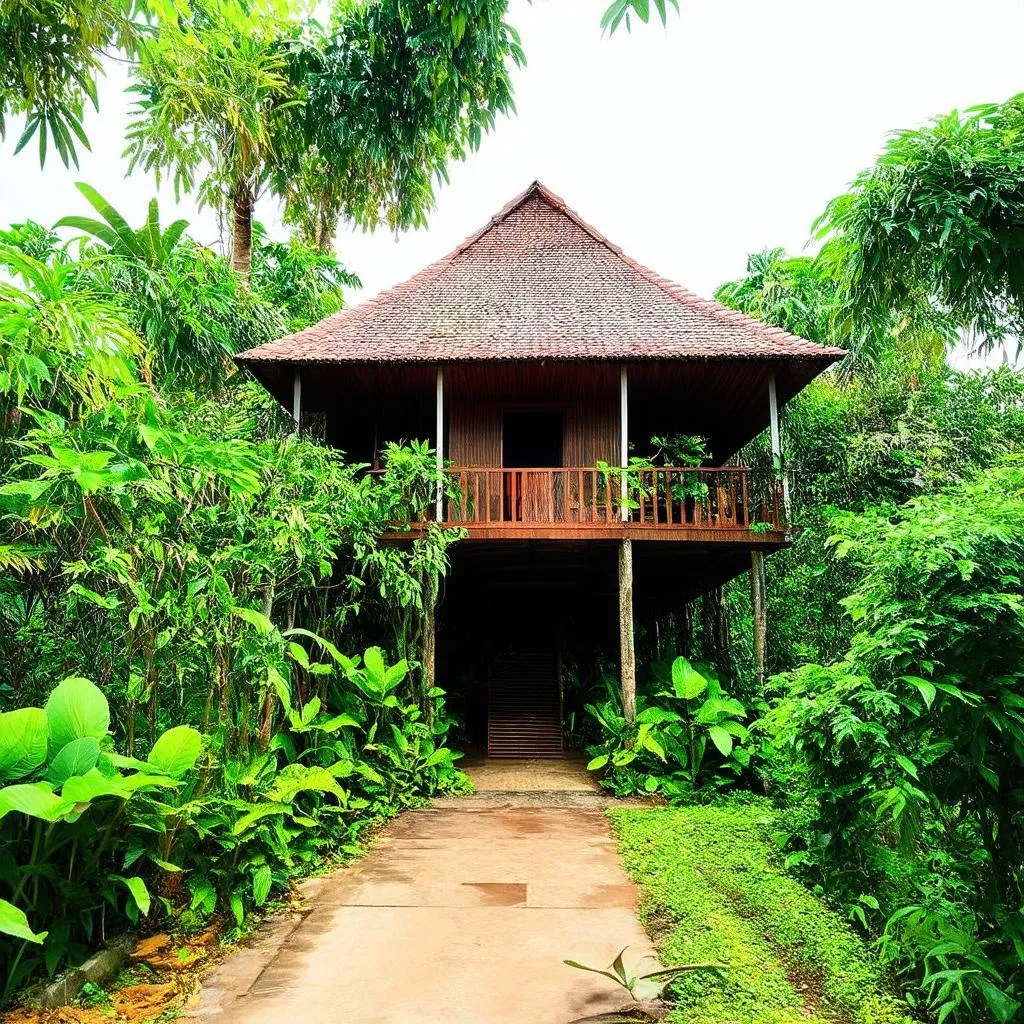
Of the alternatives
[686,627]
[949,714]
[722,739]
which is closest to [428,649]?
[722,739]

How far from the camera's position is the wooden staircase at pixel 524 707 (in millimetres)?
10398

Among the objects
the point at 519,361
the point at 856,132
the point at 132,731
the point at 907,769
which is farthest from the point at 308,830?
the point at 856,132

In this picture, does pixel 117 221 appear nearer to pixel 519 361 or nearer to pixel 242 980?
pixel 519 361

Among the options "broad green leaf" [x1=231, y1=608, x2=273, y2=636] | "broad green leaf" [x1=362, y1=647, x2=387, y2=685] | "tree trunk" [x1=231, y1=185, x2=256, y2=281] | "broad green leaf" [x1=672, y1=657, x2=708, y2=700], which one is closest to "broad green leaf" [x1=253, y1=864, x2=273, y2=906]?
"broad green leaf" [x1=231, y1=608, x2=273, y2=636]

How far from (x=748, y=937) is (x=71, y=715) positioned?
367cm

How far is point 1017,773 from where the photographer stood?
404 cm

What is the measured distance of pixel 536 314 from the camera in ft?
33.2

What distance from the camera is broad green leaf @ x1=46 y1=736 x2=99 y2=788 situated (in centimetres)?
339

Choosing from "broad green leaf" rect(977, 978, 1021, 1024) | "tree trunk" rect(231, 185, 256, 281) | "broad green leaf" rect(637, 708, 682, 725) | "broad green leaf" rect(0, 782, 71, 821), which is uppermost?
"tree trunk" rect(231, 185, 256, 281)

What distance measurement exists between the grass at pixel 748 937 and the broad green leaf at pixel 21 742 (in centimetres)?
305

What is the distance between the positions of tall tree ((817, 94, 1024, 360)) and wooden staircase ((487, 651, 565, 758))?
7.13 meters

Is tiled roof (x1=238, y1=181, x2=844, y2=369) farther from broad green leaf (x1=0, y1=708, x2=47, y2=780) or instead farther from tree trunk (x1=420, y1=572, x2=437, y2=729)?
broad green leaf (x1=0, y1=708, x2=47, y2=780)

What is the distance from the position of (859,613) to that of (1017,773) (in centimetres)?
116

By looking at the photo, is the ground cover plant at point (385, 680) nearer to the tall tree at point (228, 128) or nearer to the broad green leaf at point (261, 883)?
the broad green leaf at point (261, 883)
